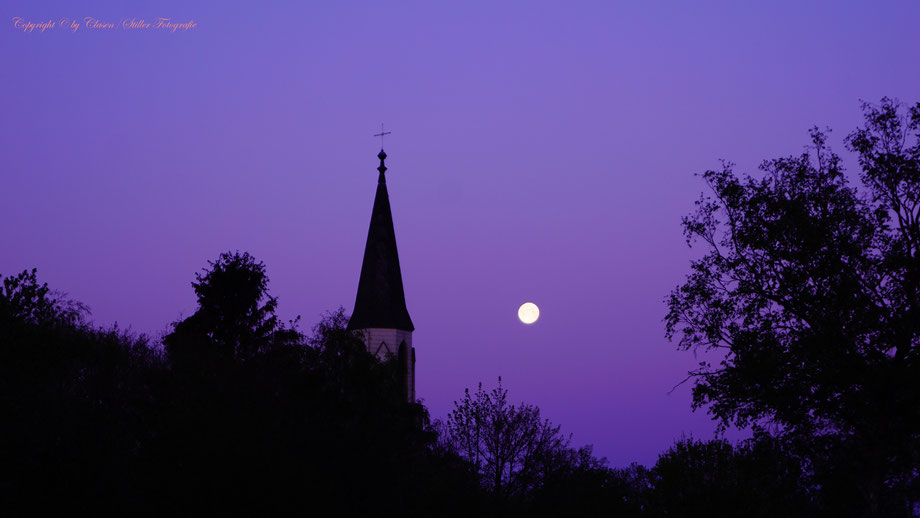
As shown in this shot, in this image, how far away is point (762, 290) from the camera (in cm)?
3381

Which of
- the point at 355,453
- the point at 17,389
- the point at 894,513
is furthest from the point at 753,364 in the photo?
the point at 17,389

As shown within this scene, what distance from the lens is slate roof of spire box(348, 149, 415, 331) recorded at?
8594 centimetres

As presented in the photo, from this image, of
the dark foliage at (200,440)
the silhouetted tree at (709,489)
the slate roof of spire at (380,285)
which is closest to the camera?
the dark foliage at (200,440)

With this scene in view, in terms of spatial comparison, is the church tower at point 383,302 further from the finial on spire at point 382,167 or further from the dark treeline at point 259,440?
the dark treeline at point 259,440

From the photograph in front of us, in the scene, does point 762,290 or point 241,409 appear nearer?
point 241,409

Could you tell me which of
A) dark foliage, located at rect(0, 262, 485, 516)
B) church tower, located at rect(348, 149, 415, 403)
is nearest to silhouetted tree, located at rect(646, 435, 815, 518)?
dark foliage, located at rect(0, 262, 485, 516)

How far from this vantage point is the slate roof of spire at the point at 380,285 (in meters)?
85.9

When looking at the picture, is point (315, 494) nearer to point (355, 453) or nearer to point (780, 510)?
point (355, 453)

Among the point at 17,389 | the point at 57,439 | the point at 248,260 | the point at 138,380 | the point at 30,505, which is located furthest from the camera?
the point at 248,260

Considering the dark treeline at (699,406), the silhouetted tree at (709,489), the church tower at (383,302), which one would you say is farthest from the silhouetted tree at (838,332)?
the church tower at (383,302)

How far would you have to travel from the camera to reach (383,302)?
86750mm

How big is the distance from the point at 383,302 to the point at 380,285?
1.52 m

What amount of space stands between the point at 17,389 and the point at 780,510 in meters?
36.2

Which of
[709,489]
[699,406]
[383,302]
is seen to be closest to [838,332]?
[699,406]
